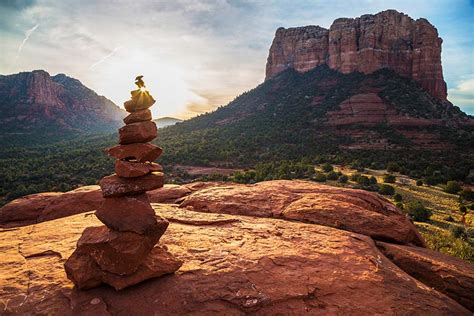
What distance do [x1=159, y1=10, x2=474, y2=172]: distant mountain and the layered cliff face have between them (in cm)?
35

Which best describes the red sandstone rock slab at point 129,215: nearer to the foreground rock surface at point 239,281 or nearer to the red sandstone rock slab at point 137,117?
the foreground rock surface at point 239,281

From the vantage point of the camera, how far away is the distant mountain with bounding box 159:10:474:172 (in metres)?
70.2

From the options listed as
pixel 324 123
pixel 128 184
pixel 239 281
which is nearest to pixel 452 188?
pixel 239 281

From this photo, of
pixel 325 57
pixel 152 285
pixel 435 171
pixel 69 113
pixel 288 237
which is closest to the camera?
pixel 152 285

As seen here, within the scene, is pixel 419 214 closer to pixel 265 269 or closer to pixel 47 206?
pixel 265 269

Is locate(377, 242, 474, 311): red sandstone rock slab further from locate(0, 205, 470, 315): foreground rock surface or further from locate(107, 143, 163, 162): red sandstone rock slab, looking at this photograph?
locate(107, 143, 163, 162): red sandstone rock slab

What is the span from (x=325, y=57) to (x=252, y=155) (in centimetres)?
7481

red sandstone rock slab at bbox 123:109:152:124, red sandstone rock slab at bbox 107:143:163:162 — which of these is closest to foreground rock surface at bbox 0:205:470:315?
red sandstone rock slab at bbox 107:143:163:162

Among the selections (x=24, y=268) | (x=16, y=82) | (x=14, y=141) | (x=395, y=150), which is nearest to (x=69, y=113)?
(x=16, y=82)

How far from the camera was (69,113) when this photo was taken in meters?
193

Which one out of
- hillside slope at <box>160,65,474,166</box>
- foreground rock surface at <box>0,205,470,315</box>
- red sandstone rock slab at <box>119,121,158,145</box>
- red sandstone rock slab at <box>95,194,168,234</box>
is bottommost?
foreground rock surface at <box>0,205,470,315</box>

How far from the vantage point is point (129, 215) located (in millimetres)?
7551

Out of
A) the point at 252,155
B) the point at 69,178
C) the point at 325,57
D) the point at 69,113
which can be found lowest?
the point at 69,178

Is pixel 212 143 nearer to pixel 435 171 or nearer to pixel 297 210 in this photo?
pixel 435 171
